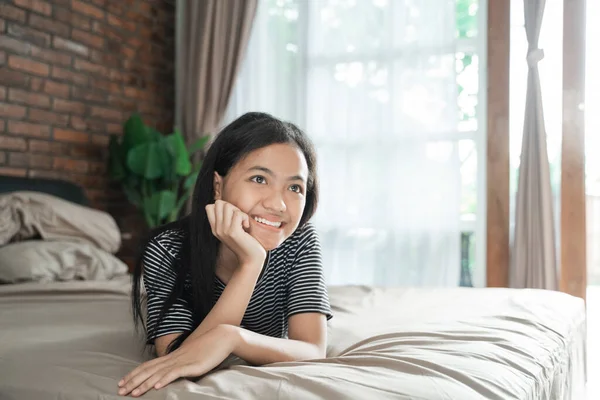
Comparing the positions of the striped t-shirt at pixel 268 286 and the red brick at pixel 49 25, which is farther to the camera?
the red brick at pixel 49 25

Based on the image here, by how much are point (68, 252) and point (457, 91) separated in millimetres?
2145

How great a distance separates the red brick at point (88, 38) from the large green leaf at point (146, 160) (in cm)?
75

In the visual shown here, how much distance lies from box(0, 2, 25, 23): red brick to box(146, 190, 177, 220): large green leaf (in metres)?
1.14

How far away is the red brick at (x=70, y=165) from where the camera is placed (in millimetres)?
3356

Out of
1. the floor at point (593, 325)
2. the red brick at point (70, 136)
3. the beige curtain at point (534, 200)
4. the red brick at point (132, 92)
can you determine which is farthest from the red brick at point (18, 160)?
the floor at point (593, 325)

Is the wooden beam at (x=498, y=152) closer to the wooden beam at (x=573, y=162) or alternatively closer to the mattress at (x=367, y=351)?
the wooden beam at (x=573, y=162)

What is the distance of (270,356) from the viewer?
1.09 metres

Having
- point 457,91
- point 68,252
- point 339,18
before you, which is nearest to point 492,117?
point 457,91

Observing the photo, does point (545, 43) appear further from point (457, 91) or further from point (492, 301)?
point (492, 301)

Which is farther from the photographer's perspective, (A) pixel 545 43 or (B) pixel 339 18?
(B) pixel 339 18

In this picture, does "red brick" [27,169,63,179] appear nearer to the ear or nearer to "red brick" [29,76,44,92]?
"red brick" [29,76,44,92]

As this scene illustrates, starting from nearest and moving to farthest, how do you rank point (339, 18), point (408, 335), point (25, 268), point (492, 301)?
point (408, 335) < point (492, 301) < point (25, 268) < point (339, 18)

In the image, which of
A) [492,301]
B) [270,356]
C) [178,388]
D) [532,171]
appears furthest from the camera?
[532,171]

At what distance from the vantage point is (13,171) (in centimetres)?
309
